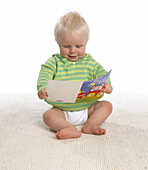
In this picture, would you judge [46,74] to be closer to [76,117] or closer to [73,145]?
[76,117]

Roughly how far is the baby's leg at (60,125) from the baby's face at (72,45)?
26cm

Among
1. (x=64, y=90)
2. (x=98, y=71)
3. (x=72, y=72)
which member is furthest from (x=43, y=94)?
(x=98, y=71)

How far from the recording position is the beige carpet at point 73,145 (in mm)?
915

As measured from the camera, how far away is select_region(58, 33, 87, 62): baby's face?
51.0 inches

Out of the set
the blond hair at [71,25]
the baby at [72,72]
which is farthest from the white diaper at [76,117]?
the blond hair at [71,25]

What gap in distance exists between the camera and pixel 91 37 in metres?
2.77

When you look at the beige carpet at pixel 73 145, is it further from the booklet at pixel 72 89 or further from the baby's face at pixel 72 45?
the baby's face at pixel 72 45

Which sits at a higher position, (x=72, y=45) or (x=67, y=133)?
(x=72, y=45)

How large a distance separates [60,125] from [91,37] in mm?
1656

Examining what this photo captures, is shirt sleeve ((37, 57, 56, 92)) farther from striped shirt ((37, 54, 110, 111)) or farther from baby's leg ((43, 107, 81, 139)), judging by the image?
baby's leg ((43, 107, 81, 139))

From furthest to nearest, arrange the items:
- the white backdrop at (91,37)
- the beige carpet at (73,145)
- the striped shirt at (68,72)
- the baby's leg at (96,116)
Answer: the white backdrop at (91,37) < the striped shirt at (68,72) < the baby's leg at (96,116) < the beige carpet at (73,145)

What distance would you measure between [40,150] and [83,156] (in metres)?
0.16

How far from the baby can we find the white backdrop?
1.33 metres

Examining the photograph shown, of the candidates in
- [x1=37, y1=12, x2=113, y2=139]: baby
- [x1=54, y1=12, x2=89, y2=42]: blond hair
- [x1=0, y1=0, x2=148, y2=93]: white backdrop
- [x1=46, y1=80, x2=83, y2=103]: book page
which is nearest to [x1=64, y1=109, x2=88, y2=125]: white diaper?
[x1=37, y1=12, x2=113, y2=139]: baby
